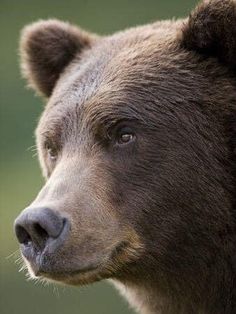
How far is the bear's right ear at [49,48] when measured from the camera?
8.02 meters

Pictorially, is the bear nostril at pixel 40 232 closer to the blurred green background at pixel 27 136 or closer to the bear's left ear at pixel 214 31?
the bear's left ear at pixel 214 31

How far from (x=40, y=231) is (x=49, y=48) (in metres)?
1.84

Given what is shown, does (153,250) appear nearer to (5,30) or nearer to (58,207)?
(58,207)

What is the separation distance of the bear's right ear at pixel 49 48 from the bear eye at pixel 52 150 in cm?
78

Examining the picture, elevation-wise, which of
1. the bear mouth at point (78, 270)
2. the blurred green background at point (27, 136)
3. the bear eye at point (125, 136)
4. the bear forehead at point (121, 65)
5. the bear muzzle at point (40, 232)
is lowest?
the blurred green background at point (27, 136)

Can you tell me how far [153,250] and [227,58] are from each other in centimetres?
106

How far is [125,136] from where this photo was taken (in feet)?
23.0

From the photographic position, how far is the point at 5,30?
2059 centimetres

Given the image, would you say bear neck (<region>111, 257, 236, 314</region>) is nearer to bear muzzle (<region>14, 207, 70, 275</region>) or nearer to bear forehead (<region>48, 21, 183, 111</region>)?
bear muzzle (<region>14, 207, 70, 275</region>)

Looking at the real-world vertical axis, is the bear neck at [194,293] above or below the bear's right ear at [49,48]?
below

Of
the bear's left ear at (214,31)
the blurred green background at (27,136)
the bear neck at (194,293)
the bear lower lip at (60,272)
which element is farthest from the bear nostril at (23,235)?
the blurred green background at (27,136)

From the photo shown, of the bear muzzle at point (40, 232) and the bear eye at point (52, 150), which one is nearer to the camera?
the bear muzzle at point (40, 232)

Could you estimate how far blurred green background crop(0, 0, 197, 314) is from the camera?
15508 millimetres

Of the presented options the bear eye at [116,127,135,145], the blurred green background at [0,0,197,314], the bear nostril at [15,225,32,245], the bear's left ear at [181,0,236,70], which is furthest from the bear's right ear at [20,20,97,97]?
→ the blurred green background at [0,0,197,314]
